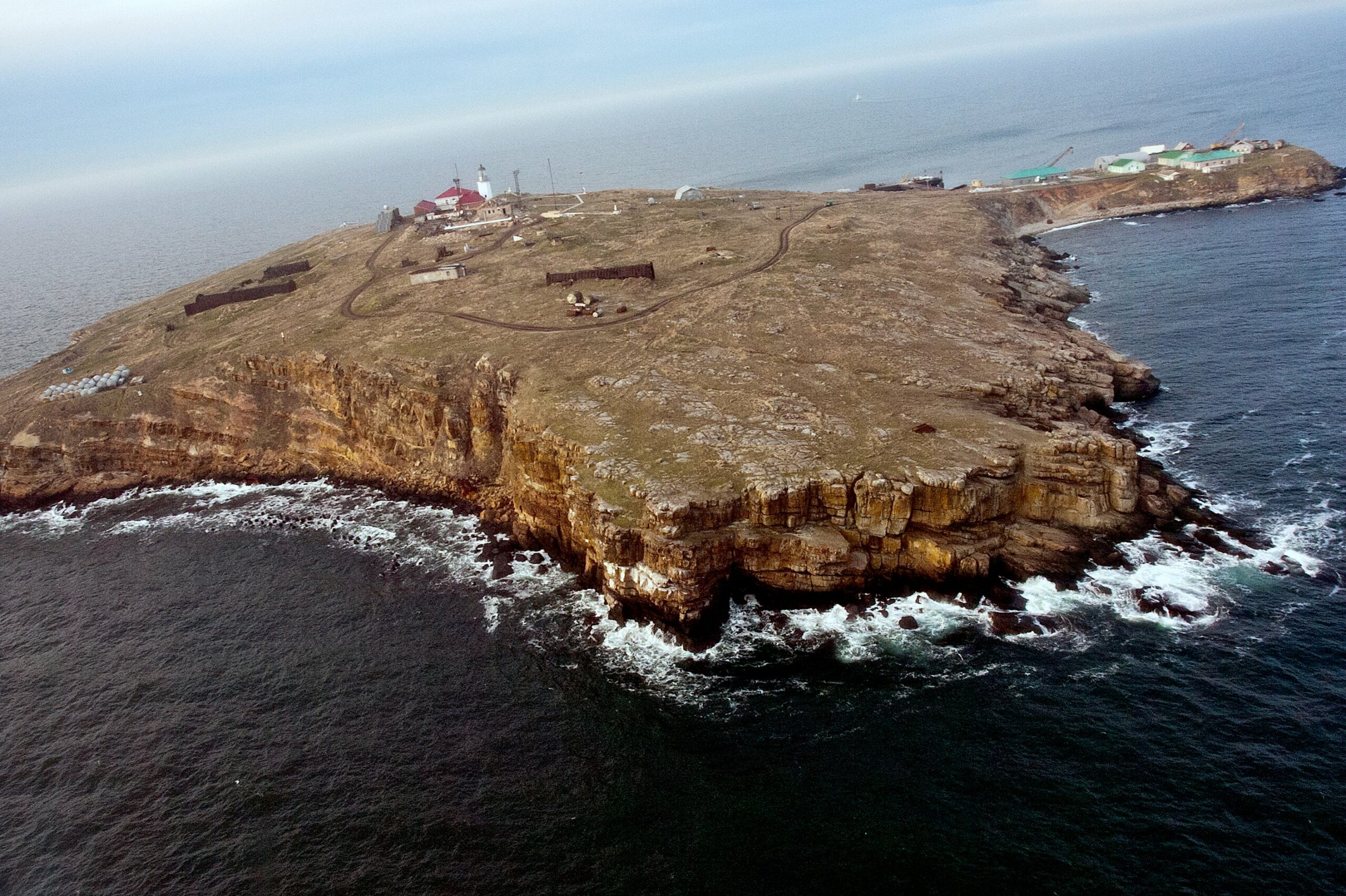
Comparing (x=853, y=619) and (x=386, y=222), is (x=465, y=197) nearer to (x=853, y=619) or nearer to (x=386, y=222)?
(x=386, y=222)

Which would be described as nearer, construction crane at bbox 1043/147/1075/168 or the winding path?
the winding path

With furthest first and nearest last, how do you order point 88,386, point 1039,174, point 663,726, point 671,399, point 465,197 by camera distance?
point 1039,174, point 465,197, point 88,386, point 671,399, point 663,726

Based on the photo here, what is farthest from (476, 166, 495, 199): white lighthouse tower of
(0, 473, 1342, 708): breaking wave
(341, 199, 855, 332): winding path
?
(0, 473, 1342, 708): breaking wave

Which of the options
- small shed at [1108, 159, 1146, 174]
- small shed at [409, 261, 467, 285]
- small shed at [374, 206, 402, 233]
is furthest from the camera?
A: small shed at [1108, 159, 1146, 174]

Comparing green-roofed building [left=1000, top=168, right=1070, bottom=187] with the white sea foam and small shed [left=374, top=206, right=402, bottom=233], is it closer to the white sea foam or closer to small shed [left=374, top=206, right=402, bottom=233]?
small shed [left=374, top=206, right=402, bottom=233]

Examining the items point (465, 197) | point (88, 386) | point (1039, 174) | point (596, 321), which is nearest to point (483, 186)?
point (465, 197)

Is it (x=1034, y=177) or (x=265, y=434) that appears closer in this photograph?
(x=265, y=434)

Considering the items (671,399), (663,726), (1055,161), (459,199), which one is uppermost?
(459,199)

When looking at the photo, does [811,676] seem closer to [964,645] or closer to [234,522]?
[964,645]
